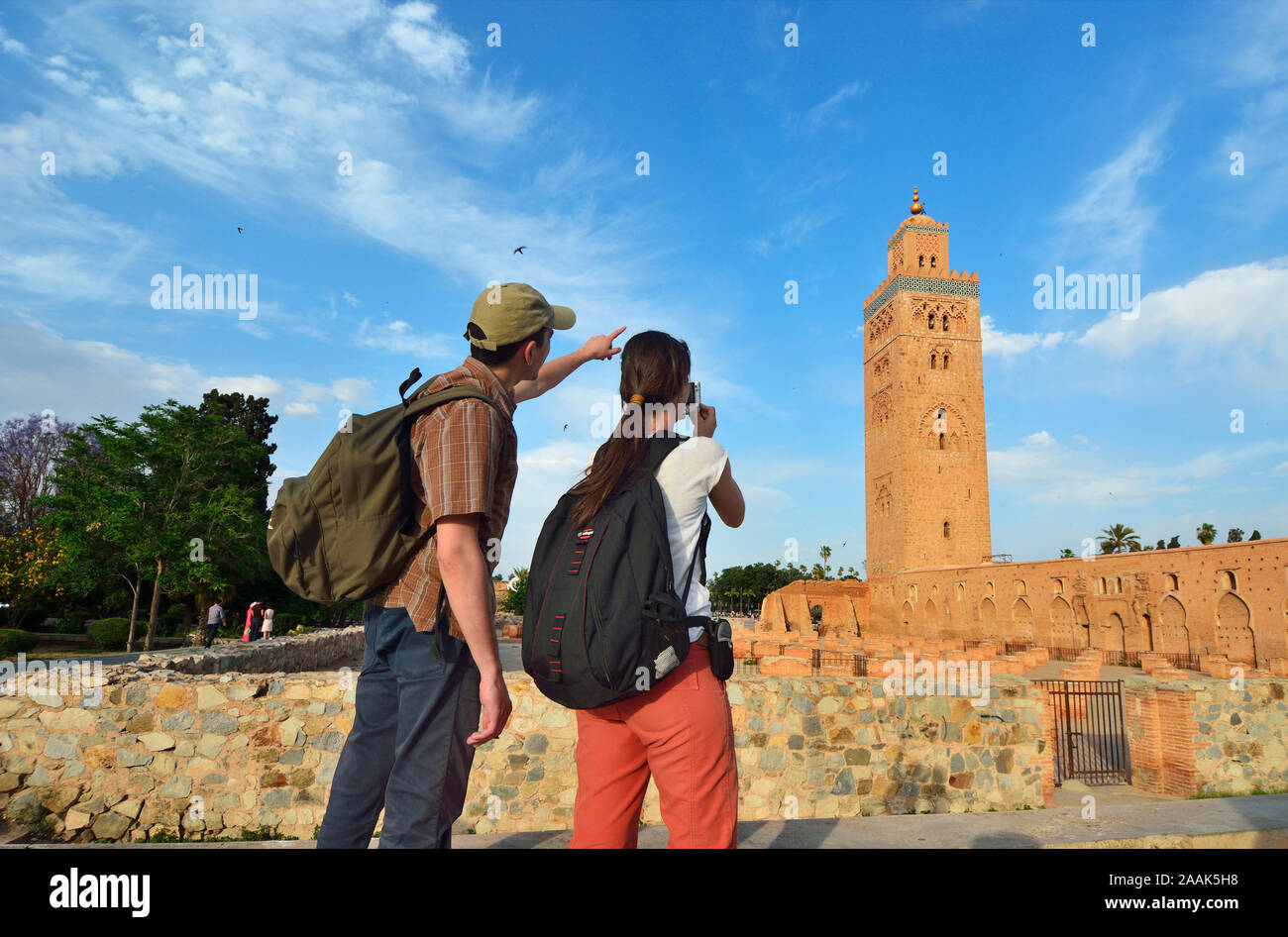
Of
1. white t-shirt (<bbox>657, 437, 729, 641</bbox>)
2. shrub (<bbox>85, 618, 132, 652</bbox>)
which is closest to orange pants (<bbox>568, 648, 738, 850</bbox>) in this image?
white t-shirt (<bbox>657, 437, 729, 641</bbox>)

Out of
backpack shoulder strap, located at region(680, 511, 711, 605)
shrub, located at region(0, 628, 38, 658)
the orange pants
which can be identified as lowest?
shrub, located at region(0, 628, 38, 658)

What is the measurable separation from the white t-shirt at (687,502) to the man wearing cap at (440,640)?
47 centimetres

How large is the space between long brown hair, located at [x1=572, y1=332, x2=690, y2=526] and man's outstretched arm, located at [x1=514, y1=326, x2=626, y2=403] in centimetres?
41

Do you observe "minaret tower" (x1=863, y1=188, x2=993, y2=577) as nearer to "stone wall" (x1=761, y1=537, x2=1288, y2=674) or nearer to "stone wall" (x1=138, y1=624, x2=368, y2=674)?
"stone wall" (x1=761, y1=537, x2=1288, y2=674)

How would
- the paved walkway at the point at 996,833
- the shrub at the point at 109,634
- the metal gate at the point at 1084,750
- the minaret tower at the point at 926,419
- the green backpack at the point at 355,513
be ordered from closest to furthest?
1. the green backpack at the point at 355,513
2. the paved walkway at the point at 996,833
3. the metal gate at the point at 1084,750
4. the shrub at the point at 109,634
5. the minaret tower at the point at 926,419

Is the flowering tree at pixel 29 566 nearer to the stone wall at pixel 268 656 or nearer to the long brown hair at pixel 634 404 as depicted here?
the stone wall at pixel 268 656

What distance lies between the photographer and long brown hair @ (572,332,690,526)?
1.95 metres

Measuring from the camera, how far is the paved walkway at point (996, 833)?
3631mm

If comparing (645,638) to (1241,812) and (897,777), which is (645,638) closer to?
(897,777)

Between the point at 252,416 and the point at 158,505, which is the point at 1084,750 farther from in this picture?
the point at 252,416

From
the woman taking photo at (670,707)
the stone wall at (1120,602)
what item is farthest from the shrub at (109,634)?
the stone wall at (1120,602)

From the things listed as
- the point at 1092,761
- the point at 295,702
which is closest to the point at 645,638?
the point at 295,702
